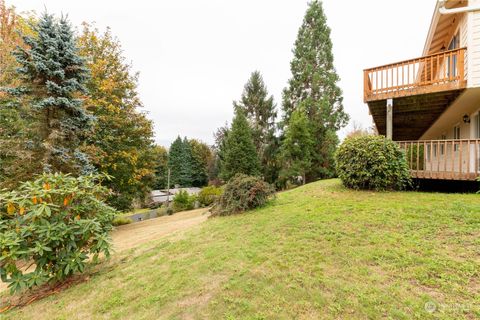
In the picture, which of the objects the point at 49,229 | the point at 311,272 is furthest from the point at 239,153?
the point at 311,272

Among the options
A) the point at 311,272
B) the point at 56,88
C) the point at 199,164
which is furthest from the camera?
the point at 199,164

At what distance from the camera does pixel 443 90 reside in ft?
20.1

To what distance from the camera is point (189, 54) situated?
17.0 m

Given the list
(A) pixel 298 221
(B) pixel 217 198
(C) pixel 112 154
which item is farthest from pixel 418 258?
(C) pixel 112 154

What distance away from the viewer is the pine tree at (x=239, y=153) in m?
20.2

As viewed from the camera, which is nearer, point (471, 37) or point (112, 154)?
point (471, 37)

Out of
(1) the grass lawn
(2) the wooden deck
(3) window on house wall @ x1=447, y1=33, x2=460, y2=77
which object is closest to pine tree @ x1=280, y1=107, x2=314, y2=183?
(2) the wooden deck

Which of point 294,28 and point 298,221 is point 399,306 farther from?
point 294,28

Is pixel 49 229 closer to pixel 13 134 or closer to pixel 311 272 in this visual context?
pixel 311 272

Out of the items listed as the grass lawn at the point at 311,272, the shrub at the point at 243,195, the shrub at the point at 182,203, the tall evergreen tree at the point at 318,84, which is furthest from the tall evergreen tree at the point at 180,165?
the grass lawn at the point at 311,272

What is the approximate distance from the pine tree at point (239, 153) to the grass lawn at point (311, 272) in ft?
49.4

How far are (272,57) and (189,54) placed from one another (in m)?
10.2

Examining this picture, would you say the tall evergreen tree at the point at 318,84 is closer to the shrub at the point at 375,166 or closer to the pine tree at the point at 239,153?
the pine tree at the point at 239,153

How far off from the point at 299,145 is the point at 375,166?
12.2 meters
